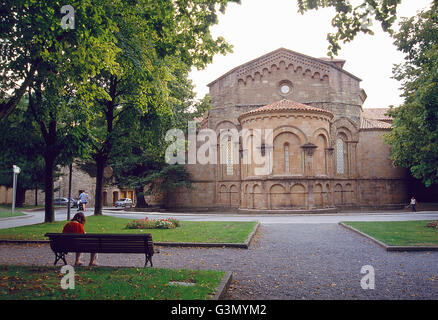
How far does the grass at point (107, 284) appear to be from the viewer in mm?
5500

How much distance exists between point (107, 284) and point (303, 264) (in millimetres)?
5133

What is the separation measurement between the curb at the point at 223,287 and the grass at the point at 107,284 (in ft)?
0.32

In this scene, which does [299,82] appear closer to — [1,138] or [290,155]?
[290,155]

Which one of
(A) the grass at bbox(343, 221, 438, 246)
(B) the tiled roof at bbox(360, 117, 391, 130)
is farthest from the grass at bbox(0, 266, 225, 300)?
(B) the tiled roof at bbox(360, 117, 391, 130)

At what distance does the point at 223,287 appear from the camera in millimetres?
6125

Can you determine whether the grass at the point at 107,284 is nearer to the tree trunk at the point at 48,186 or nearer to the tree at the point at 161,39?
the tree at the point at 161,39

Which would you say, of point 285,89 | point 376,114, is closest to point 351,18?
point 285,89

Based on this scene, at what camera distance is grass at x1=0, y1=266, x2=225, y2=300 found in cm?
550

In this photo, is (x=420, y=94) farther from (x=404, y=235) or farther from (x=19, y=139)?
(x=19, y=139)

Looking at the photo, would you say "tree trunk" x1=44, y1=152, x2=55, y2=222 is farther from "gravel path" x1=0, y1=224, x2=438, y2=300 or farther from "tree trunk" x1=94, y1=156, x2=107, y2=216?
"gravel path" x1=0, y1=224, x2=438, y2=300

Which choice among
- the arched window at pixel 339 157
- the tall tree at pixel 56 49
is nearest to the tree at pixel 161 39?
the tall tree at pixel 56 49

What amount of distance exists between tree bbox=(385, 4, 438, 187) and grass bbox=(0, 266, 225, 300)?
1217 centimetres
